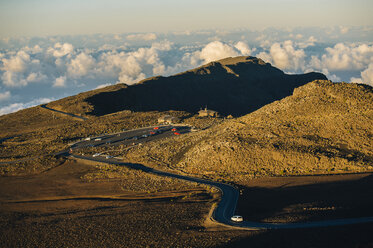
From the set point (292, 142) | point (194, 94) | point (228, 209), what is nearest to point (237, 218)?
point (228, 209)

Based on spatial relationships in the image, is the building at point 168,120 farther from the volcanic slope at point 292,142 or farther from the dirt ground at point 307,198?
the dirt ground at point 307,198

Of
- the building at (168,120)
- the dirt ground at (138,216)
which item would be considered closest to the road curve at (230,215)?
the dirt ground at (138,216)

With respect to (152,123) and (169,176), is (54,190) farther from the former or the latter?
(152,123)

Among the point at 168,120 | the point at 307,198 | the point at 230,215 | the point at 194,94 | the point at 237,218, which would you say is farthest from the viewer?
the point at 194,94

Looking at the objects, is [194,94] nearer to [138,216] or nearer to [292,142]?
[292,142]

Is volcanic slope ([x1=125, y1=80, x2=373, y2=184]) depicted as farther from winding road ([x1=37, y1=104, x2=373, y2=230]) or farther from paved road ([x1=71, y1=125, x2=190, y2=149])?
paved road ([x1=71, y1=125, x2=190, y2=149])
